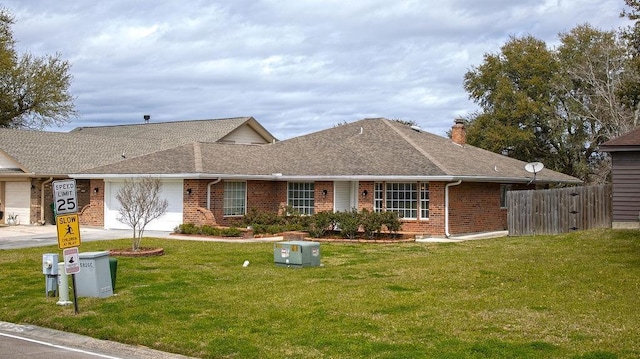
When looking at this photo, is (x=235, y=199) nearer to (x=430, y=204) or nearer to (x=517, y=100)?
(x=430, y=204)

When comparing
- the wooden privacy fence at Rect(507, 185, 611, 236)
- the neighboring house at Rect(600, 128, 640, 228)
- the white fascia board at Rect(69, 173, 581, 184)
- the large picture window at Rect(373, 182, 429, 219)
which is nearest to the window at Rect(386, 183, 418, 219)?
the large picture window at Rect(373, 182, 429, 219)

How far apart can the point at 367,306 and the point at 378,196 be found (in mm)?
16117

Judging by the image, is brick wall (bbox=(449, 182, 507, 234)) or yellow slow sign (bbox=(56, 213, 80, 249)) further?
brick wall (bbox=(449, 182, 507, 234))

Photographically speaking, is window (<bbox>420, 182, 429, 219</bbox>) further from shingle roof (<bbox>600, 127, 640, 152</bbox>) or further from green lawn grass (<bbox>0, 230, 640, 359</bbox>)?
green lawn grass (<bbox>0, 230, 640, 359</bbox>)

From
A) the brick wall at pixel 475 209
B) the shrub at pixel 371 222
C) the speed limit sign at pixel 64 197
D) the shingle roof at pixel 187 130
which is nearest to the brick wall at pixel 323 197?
the shrub at pixel 371 222

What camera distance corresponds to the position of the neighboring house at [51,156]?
106 ft

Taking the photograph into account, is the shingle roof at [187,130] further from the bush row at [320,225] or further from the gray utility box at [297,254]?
the gray utility box at [297,254]

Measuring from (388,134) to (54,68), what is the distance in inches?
1245

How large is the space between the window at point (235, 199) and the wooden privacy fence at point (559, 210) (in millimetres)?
10843

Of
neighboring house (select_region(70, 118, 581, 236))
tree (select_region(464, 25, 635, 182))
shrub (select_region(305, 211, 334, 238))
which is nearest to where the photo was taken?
shrub (select_region(305, 211, 334, 238))

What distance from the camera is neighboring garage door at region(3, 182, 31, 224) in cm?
3284

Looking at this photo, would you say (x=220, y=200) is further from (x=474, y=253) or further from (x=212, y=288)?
(x=212, y=288)

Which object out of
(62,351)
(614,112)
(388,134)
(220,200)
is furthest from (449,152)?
(62,351)

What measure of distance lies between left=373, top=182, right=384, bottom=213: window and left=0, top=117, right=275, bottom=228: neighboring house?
7826 millimetres
